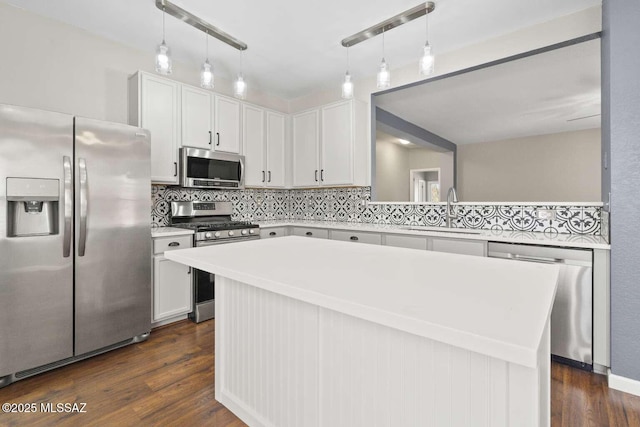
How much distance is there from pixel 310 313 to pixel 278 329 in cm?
21

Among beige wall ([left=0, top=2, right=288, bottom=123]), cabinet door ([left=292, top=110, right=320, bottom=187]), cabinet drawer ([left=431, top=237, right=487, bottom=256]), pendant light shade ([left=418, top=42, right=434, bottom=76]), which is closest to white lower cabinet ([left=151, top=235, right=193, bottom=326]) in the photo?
beige wall ([left=0, top=2, right=288, bottom=123])

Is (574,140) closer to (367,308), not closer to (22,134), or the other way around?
(367,308)

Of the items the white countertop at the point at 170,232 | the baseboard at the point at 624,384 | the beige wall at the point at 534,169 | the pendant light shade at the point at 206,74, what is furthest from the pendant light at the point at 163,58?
the beige wall at the point at 534,169

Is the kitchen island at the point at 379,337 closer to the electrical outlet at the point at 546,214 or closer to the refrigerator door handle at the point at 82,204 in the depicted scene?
the refrigerator door handle at the point at 82,204

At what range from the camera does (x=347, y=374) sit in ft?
3.70

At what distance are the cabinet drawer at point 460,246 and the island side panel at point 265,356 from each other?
184cm

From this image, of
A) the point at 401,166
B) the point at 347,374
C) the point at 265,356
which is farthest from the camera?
the point at 401,166

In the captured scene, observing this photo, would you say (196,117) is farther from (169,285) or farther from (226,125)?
(169,285)

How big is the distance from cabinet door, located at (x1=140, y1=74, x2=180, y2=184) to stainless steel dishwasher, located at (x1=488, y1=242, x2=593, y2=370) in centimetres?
325

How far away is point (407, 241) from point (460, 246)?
48 cm

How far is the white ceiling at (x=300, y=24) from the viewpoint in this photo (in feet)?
7.88

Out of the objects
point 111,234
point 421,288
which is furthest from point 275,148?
point 421,288

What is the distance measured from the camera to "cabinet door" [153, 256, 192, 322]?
2777mm

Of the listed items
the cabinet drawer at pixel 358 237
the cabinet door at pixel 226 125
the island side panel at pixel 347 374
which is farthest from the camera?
the cabinet door at pixel 226 125
